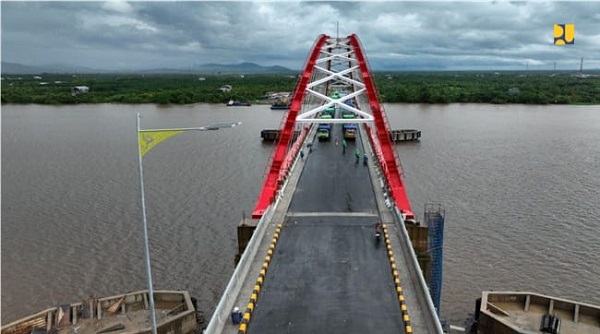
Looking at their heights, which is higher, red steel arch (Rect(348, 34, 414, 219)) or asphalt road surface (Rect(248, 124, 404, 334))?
red steel arch (Rect(348, 34, 414, 219))

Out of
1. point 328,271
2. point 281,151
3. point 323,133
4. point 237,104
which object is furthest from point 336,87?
point 328,271

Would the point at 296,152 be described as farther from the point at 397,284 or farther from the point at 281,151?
the point at 397,284

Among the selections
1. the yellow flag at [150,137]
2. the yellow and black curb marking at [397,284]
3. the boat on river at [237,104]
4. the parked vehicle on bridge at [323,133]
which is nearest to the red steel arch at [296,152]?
the yellow and black curb marking at [397,284]

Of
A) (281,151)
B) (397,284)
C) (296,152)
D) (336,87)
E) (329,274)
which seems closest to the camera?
(397,284)

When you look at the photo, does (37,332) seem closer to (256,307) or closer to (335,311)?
(256,307)

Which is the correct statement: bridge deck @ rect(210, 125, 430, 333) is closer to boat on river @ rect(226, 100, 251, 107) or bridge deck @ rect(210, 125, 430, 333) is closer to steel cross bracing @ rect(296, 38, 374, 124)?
steel cross bracing @ rect(296, 38, 374, 124)

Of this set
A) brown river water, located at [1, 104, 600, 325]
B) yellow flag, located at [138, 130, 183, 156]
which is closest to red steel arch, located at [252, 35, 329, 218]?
brown river water, located at [1, 104, 600, 325]
